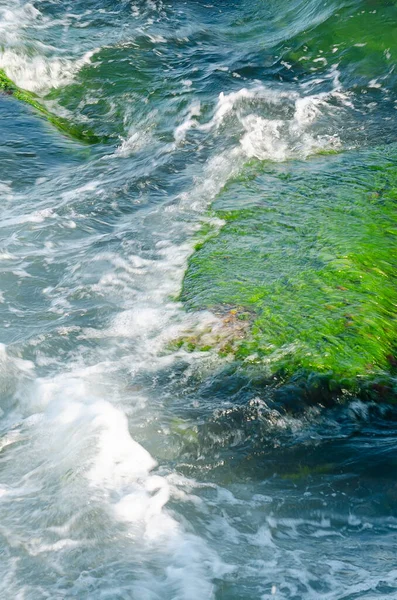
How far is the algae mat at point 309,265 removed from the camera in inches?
227

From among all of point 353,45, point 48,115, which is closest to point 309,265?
point 48,115

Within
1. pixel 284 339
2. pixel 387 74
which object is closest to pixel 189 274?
pixel 284 339

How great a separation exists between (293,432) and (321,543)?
94 cm

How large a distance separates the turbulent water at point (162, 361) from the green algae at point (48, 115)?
162 mm

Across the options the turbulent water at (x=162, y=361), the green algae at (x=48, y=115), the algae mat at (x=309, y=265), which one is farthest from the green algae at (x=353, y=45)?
the green algae at (x=48, y=115)

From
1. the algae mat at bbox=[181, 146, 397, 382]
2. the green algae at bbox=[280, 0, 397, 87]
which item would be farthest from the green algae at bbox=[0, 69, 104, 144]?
the green algae at bbox=[280, 0, 397, 87]

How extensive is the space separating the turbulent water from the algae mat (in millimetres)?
252

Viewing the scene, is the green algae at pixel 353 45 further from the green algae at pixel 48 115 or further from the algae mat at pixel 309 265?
the green algae at pixel 48 115

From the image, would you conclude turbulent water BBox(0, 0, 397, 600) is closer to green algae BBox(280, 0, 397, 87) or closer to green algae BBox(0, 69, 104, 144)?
green algae BBox(280, 0, 397, 87)

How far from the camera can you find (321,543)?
14.2 feet

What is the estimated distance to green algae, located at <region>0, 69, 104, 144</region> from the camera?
34.6ft

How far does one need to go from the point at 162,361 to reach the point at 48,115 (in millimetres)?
6274

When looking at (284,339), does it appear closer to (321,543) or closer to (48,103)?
(321,543)

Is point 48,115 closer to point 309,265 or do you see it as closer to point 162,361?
point 309,265
